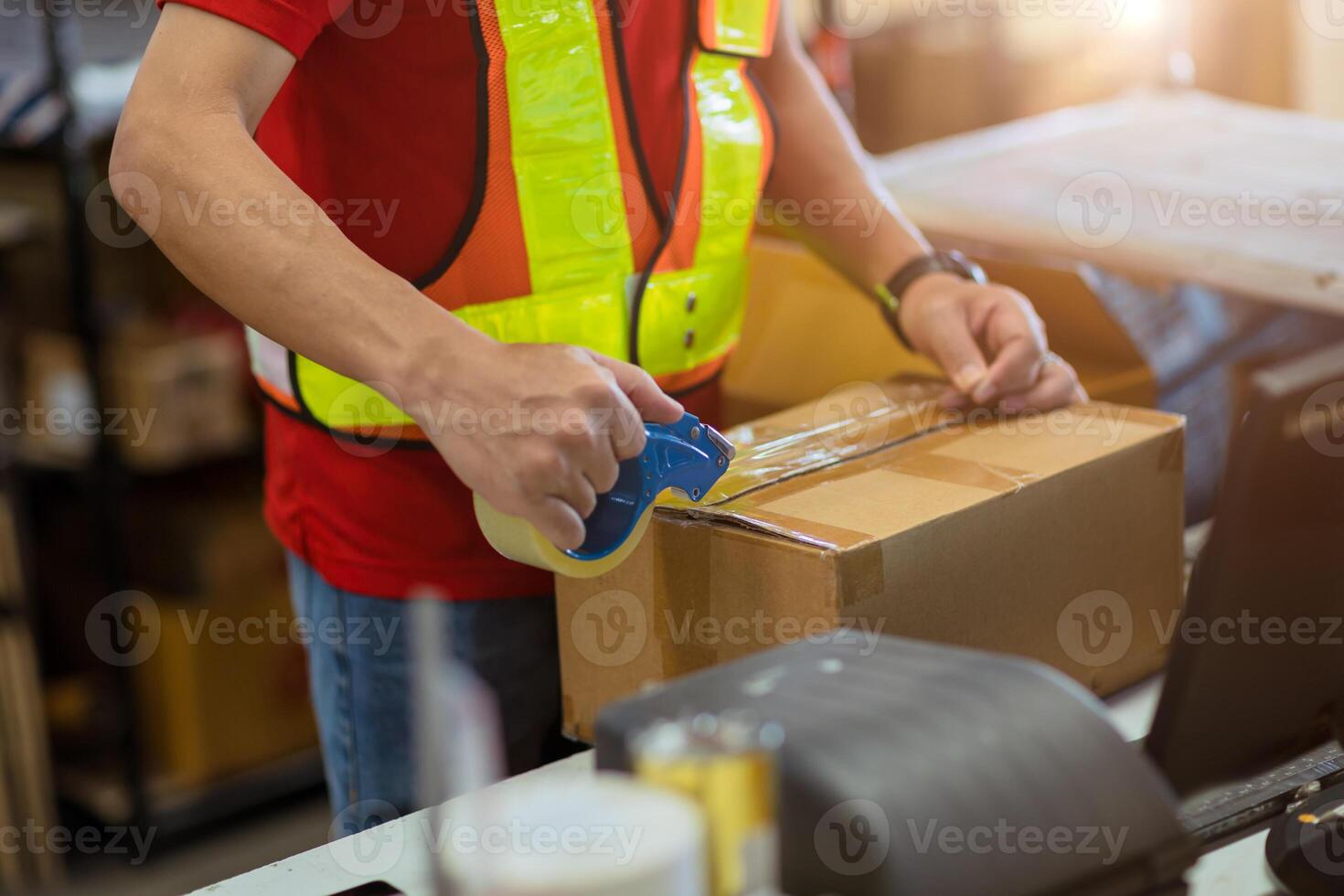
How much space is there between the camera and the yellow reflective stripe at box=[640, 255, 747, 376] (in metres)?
1.22

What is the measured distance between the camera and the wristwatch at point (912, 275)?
4.50 ft

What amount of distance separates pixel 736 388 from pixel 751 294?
13 centimetres

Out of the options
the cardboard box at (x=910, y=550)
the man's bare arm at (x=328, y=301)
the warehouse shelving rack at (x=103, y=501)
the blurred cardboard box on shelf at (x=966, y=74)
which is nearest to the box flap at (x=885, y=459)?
the cardboard box at (x=910, y=550)

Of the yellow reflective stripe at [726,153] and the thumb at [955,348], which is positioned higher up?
the yellow reflective stripe at [726,153]

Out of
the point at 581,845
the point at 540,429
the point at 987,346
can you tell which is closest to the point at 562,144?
the point at 540,429

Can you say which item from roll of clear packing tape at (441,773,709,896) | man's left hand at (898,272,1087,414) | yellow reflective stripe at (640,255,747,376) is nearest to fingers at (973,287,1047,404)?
man's left hand at (898,272,1087,414)

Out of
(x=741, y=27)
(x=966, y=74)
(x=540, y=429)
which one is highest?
(x=741, y=27)

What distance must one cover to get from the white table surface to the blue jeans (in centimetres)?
20

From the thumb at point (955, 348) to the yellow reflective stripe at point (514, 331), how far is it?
288 mm

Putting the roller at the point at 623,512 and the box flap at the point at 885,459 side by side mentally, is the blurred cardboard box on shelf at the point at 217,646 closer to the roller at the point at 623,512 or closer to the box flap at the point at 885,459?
the box flap at the point at 885,459

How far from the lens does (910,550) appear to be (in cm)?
100

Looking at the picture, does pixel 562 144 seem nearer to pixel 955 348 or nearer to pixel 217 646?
pixel 955 348

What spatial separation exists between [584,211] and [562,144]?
0.05 metres

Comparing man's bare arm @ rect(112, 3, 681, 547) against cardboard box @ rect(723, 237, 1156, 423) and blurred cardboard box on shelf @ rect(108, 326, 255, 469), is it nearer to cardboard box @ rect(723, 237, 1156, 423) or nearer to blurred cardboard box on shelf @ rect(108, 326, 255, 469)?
cardboard box @ rect(723, 237, 1156, 423)
